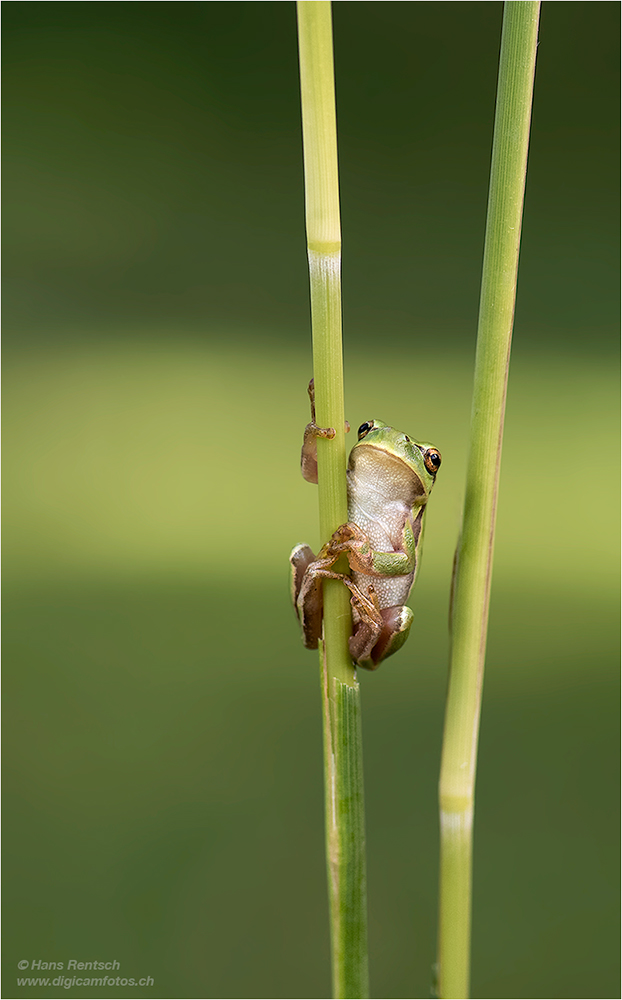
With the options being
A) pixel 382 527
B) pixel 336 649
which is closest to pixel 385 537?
pixel 382 527

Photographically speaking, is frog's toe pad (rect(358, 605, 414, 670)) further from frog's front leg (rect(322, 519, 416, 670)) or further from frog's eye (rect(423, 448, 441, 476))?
frog's eye (rect(423, 448, 441, 476))

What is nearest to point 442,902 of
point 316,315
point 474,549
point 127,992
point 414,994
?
point 474,549

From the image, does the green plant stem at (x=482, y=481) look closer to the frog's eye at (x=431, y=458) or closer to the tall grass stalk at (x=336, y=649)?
the tall grass stalk at (x=336, y=649)

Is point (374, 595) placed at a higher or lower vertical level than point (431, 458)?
lower

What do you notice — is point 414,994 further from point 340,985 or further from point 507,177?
point 507,177

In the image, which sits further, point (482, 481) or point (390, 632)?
point (390, 632)

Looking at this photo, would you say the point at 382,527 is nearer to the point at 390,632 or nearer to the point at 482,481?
the point at 390,632
